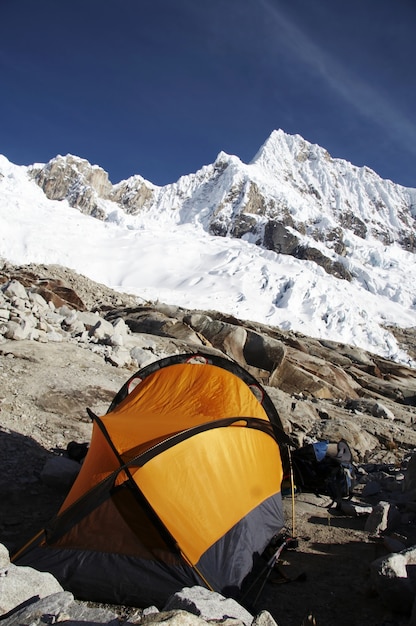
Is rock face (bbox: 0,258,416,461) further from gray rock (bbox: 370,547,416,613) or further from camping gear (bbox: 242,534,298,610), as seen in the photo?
gray rock (bbox: 370,547,416,613)

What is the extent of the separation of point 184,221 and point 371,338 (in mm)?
79775

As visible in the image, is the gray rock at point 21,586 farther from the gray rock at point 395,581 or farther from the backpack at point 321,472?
the backpack at point 321,472

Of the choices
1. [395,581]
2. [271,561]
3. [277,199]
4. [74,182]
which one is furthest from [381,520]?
[74,182]

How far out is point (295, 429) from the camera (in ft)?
31.2

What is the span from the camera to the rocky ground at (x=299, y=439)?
355 cm

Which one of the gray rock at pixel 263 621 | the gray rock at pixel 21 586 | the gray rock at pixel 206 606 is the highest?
the gray rock at pixel 263 621

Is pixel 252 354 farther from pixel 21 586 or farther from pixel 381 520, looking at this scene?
pixel 21 586

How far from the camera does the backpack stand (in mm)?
6039

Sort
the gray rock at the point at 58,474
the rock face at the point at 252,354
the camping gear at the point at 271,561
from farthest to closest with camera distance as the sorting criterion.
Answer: the rock face at the point at 252,354, the gray rock at the point at 58,474, the camping gear at the point at 271,561

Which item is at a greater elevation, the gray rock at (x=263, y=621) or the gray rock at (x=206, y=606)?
the gray rock at (x=263, y=621)

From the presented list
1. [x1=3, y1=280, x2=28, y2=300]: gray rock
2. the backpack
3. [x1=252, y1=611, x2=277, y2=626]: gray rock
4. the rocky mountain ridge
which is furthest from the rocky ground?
the rocky mountain ridge

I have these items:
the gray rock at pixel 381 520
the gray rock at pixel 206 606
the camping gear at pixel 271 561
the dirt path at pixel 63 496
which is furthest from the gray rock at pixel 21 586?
the gray rock at pixel 381 520

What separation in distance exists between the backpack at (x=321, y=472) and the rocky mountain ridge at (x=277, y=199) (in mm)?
90871

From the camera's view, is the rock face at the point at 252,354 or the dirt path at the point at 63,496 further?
the rock face at the point at 252,354
